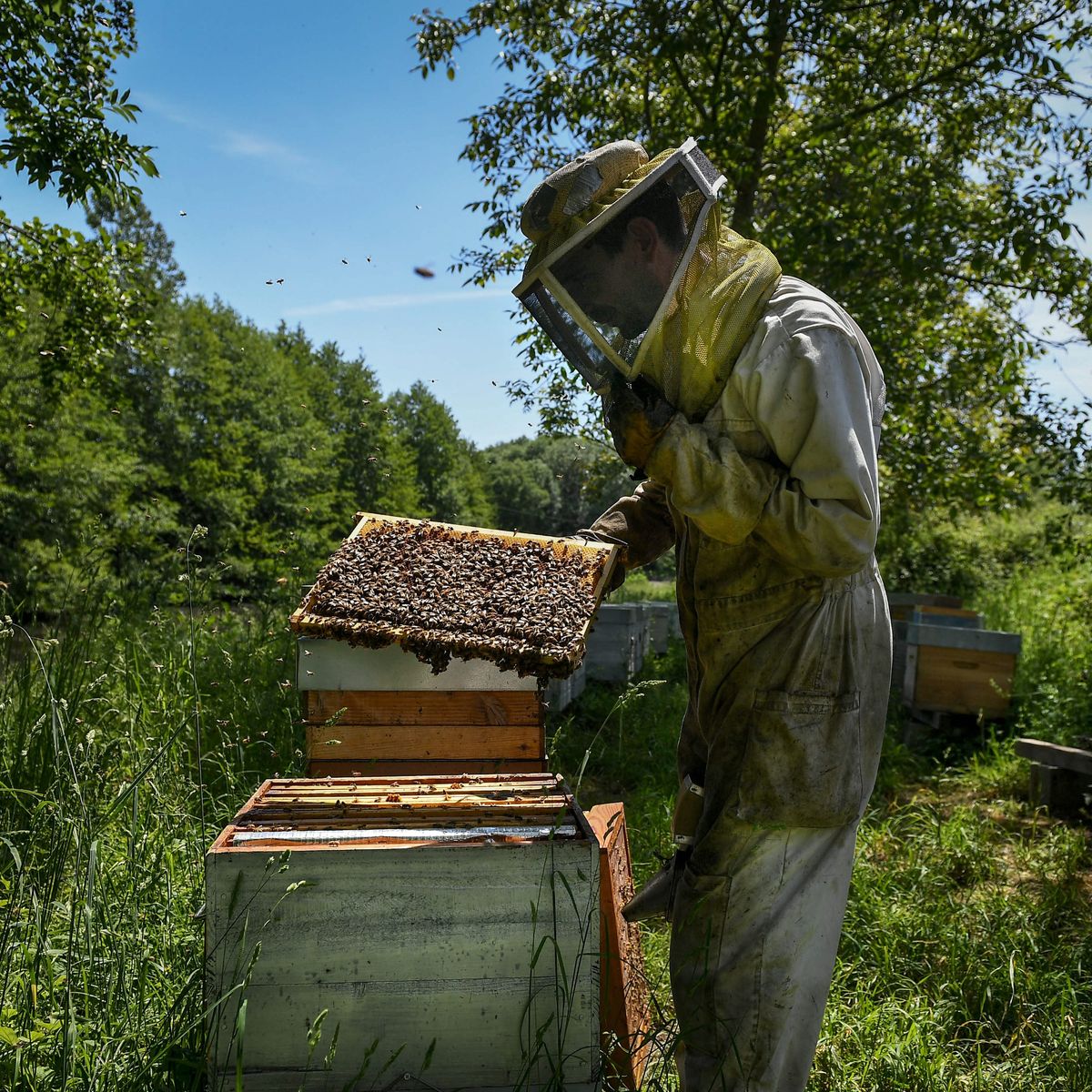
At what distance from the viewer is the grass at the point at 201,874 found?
2.26 m

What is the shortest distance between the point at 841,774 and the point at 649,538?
118 cm

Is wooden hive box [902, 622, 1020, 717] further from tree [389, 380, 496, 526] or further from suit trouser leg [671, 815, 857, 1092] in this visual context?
tree [389, 380, 496, 526]

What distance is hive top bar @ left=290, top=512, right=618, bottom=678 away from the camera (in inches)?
136

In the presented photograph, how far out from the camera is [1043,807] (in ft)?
19.7

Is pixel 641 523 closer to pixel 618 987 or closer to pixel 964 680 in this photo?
pixel 618 987

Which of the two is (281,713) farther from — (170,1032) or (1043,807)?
(1043,807)

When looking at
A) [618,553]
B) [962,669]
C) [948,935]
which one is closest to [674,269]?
[618,553]

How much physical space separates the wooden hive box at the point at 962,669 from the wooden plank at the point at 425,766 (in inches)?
190

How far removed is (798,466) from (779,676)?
516 mm

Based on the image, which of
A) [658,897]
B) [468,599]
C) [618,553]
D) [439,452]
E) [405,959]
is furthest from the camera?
[439,452]

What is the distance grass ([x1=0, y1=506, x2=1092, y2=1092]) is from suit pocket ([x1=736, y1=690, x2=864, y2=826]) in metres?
0.46

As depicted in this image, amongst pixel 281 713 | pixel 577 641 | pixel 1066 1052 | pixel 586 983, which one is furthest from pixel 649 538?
pixel 281 713

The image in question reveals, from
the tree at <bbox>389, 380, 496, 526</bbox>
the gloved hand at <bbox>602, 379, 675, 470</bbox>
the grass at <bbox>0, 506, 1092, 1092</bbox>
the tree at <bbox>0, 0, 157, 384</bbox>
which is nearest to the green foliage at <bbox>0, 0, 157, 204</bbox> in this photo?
the tree at <bbox>0, 0, 157, 384</bbox>

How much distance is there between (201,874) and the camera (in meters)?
3.12
